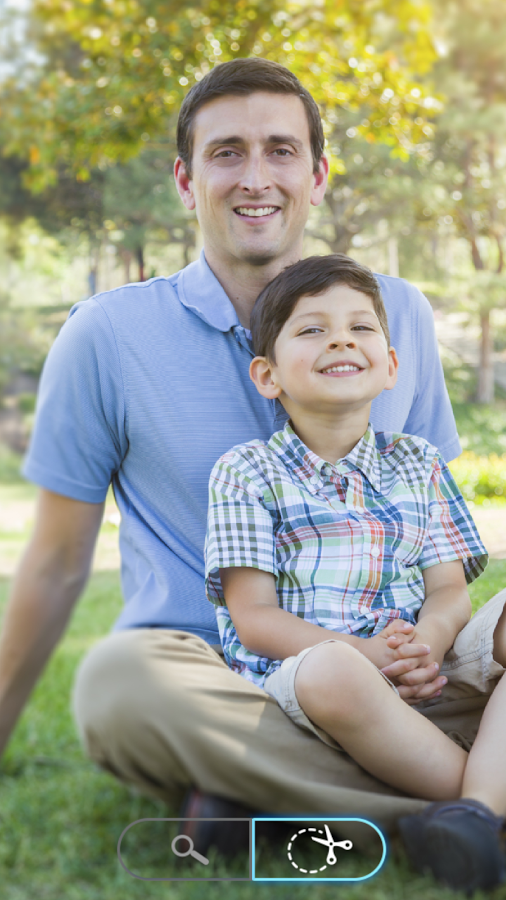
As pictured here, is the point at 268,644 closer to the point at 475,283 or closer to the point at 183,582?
the point at 183,582

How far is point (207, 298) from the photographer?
1466 mm

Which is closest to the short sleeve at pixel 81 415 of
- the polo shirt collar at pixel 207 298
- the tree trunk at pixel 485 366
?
the polo shirt collar at pixel 207 298

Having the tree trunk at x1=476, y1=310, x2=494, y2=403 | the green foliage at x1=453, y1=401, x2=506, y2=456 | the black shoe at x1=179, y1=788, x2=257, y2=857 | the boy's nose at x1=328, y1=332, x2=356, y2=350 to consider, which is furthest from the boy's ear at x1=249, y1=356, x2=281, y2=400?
the tree trunk at x1=476, y1=310, x2=494, y2=403

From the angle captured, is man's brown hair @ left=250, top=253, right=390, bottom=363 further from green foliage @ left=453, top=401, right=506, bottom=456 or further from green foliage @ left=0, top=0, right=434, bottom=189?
green foliage @ left=453, top=401, right=506, bottom=456

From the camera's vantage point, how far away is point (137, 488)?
1384 millimetres

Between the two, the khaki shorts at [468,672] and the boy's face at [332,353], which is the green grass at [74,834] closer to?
the khaki shorts at [468,672]

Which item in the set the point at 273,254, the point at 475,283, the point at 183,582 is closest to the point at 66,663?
the point at 183,582

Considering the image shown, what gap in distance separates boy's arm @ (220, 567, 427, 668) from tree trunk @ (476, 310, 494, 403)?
521 centimetres

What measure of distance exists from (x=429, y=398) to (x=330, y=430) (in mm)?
383

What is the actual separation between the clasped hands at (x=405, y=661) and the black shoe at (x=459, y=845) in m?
0.20

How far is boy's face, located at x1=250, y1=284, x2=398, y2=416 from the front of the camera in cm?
125

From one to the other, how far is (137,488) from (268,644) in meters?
0.36

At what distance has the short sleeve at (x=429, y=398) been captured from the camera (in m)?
1.61

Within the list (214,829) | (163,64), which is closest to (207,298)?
(214,829)
